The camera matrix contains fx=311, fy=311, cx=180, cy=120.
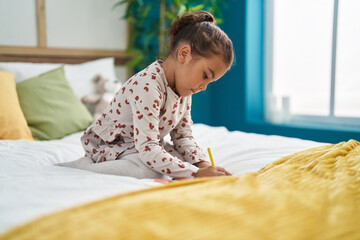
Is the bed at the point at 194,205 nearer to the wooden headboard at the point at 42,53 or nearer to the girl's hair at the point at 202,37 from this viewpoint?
the girl's hair at the point at 202,37

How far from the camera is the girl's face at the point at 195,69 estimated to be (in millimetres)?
1026

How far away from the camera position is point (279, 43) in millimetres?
2811

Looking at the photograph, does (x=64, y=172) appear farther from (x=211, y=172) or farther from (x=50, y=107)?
(x=50, y=107)

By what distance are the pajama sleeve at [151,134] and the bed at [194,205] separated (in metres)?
0.16

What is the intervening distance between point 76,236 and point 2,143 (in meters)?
1.04

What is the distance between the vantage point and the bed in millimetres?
483

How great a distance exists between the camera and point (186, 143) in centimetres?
120

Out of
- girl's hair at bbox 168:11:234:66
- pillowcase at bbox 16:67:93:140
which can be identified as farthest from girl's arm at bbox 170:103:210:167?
pillowcase at bbox 16:67:93:140

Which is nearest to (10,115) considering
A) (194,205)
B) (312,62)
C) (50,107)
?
(50,107)

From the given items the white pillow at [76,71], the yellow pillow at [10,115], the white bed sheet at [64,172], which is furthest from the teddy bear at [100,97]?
the yellow pillow at [10,115]

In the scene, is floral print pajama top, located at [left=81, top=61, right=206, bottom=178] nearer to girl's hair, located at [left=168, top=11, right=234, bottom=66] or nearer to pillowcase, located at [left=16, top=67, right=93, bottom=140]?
girl's hair, located at [left=168, top=11, right=234, bottom=66]

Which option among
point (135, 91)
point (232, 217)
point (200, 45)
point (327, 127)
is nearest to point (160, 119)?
point (135, 91)

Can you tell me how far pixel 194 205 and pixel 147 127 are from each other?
450 millimetres

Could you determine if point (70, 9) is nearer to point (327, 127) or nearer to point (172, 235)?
point (327, 127)
